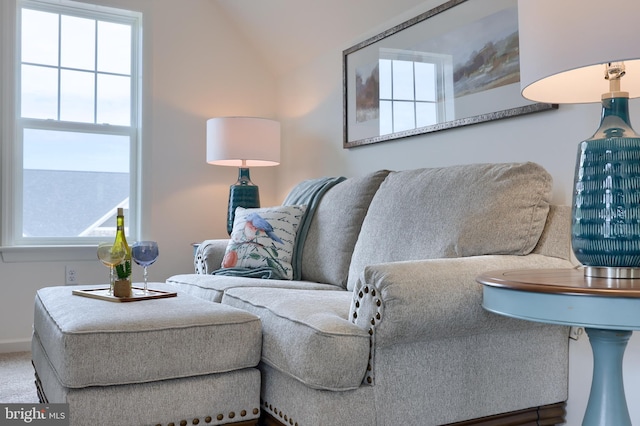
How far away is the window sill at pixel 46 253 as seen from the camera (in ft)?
11.8

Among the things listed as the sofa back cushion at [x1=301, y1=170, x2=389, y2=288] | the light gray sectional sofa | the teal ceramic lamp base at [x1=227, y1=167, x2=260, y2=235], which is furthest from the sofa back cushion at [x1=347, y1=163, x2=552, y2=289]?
the teal ceramic lamp base at [x1=227, y1=167, x2=260, y2=235]

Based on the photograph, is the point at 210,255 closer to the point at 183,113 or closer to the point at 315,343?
the point at 183,113

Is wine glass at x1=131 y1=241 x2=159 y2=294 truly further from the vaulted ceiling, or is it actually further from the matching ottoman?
the vaulted ceiling

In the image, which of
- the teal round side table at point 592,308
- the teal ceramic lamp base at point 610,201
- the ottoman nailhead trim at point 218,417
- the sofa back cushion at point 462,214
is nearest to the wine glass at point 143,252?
the ottoman nailhead trim at point 218,417

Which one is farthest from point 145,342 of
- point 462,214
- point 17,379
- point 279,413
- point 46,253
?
point 46,253

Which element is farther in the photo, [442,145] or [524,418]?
[442,145]

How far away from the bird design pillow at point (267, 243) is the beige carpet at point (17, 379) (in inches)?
39.7

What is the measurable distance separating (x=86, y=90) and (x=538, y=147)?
288cm

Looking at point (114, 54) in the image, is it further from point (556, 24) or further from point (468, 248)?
point (556, 24)

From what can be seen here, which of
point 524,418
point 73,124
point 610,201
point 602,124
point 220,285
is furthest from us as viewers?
point 73,124

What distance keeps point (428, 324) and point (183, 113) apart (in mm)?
2892

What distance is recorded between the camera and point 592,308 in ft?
4.14

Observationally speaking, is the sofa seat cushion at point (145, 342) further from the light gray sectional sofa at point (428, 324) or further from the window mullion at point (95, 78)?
→ the window mullion at point (95, 78)

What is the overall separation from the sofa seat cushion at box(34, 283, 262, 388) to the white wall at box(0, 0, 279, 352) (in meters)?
2.07
